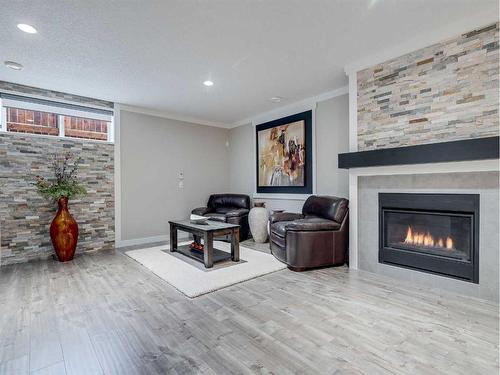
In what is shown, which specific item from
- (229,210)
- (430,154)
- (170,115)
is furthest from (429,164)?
(170,115)

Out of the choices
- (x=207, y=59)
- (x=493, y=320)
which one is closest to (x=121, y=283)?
(x=207, y=59)

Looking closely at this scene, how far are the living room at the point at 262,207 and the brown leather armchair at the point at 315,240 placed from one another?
3cm

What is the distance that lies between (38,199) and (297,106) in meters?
4.67

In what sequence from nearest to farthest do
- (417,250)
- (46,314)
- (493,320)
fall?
(493,320), (46,314), (417,250)

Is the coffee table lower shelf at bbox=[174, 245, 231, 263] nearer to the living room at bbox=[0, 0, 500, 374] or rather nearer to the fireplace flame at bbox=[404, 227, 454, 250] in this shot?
the living room at bbox=[0, 0, 500, 374]

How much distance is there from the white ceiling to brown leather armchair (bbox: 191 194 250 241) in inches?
93.5

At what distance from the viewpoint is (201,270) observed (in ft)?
11.4

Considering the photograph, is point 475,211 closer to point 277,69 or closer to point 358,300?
point 358,300

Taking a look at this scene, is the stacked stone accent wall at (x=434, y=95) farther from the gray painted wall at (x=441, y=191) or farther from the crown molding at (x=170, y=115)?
the crown molding at (x=170, y=115)

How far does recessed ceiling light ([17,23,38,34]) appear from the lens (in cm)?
252

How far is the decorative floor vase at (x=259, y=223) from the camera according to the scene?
512 centimetres

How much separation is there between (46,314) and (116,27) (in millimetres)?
2751

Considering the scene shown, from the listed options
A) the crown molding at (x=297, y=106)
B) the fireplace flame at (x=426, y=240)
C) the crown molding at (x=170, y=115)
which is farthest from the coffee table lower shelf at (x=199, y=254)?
the crown molding at (x=297, y=106)

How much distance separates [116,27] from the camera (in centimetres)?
257
